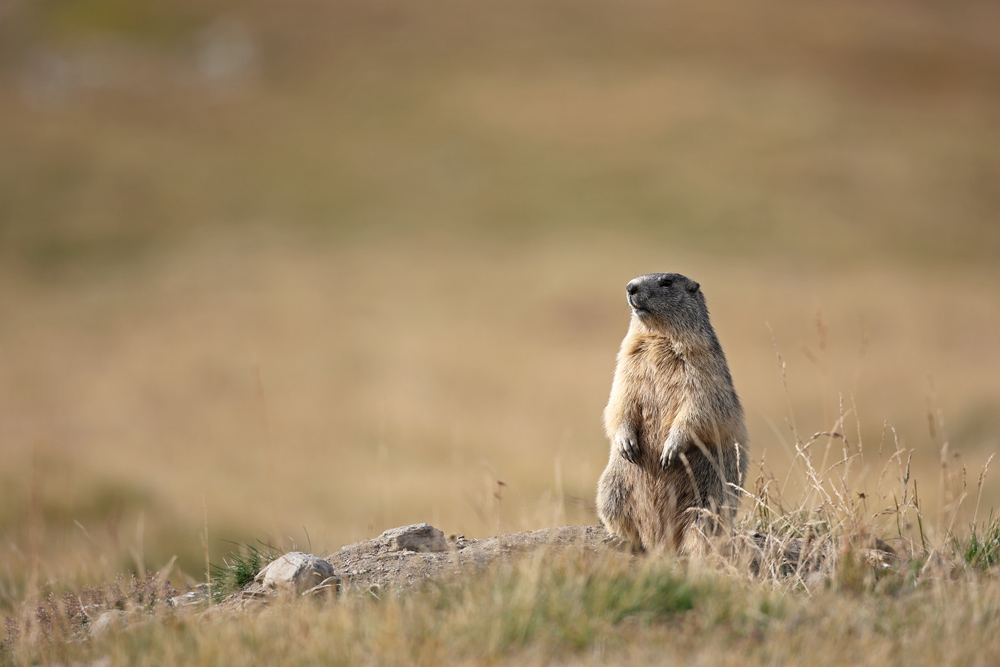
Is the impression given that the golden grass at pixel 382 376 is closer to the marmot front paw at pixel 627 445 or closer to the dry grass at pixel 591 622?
the marmot front paw at pixel 627 445

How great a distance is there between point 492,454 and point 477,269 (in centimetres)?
2283

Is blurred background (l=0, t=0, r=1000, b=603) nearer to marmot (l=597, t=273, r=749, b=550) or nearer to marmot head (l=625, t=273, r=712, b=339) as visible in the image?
marmot (l=597, t=273, r=749, b=550)

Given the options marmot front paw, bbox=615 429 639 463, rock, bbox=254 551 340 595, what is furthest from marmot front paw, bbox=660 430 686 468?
rock, bbox=254 551 340 595

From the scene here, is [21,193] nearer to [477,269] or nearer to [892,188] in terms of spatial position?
[477,269]

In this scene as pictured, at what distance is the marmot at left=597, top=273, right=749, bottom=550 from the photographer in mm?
5578

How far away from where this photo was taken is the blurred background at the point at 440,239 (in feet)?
81.9

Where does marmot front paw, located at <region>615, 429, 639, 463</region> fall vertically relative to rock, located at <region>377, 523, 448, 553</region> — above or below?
above

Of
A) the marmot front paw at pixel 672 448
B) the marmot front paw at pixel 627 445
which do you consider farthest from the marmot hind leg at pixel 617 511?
the marmot front paw at pixel 672 448

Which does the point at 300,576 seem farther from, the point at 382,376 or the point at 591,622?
the point at 382,376

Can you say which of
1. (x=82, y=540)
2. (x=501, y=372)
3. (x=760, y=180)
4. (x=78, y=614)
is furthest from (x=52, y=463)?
(x=760, y=180)

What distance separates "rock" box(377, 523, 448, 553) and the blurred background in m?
0.44

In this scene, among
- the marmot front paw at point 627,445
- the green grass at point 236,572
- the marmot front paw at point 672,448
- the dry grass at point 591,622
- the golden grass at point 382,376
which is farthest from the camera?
the golden grass at point 382,376

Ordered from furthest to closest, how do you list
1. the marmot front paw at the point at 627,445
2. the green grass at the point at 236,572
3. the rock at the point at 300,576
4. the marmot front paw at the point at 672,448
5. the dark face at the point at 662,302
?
1. the dark face at the point at 662,302
2. the marmot front paw at the point at 627,445
3. the marmot front paw at the point at 672,448
4. the green grass at the point at 236,572
5. the rock at the point at 300,576

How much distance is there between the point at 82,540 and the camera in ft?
48.1
